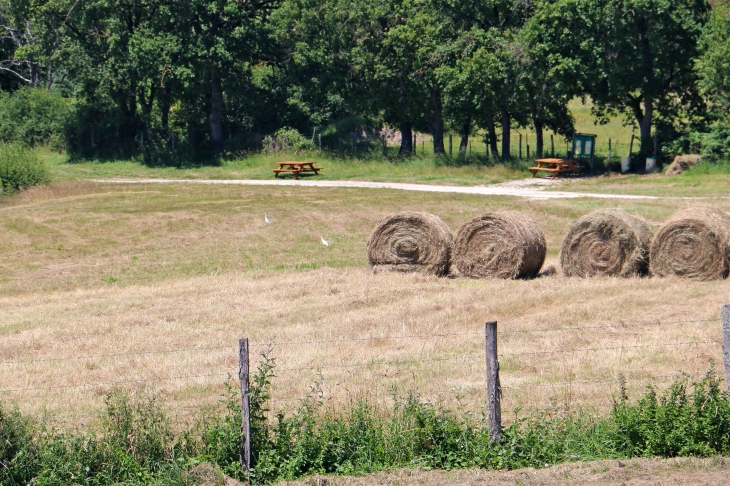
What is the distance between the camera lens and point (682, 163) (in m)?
35.7

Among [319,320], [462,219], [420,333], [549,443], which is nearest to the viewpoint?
[549,443]

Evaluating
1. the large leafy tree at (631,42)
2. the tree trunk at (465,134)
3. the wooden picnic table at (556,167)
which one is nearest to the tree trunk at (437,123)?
the tree trunk at (465,134)

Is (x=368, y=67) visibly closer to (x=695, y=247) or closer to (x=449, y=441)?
(x=695, y=247)

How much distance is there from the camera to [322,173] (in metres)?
41.2

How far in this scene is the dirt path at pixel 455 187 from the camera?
3064cm

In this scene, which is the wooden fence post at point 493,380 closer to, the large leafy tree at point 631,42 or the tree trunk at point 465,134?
the large leafy tree at point 631,42

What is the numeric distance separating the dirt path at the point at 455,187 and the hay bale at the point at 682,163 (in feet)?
15.1

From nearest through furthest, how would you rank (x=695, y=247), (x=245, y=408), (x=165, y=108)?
1. (x=245, y=408)
2. (x=695, y=247)
3. (x=165, y=108)

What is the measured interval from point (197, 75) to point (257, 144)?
4.80m

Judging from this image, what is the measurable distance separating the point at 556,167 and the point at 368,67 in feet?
34.6

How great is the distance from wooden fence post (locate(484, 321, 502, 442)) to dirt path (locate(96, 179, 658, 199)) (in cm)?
2235

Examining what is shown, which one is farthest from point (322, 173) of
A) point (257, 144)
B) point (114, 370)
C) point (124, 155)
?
point (114, 370)

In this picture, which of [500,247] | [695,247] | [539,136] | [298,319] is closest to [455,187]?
[539,136]

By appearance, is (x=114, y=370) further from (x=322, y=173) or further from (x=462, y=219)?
(x=322, y=173)
